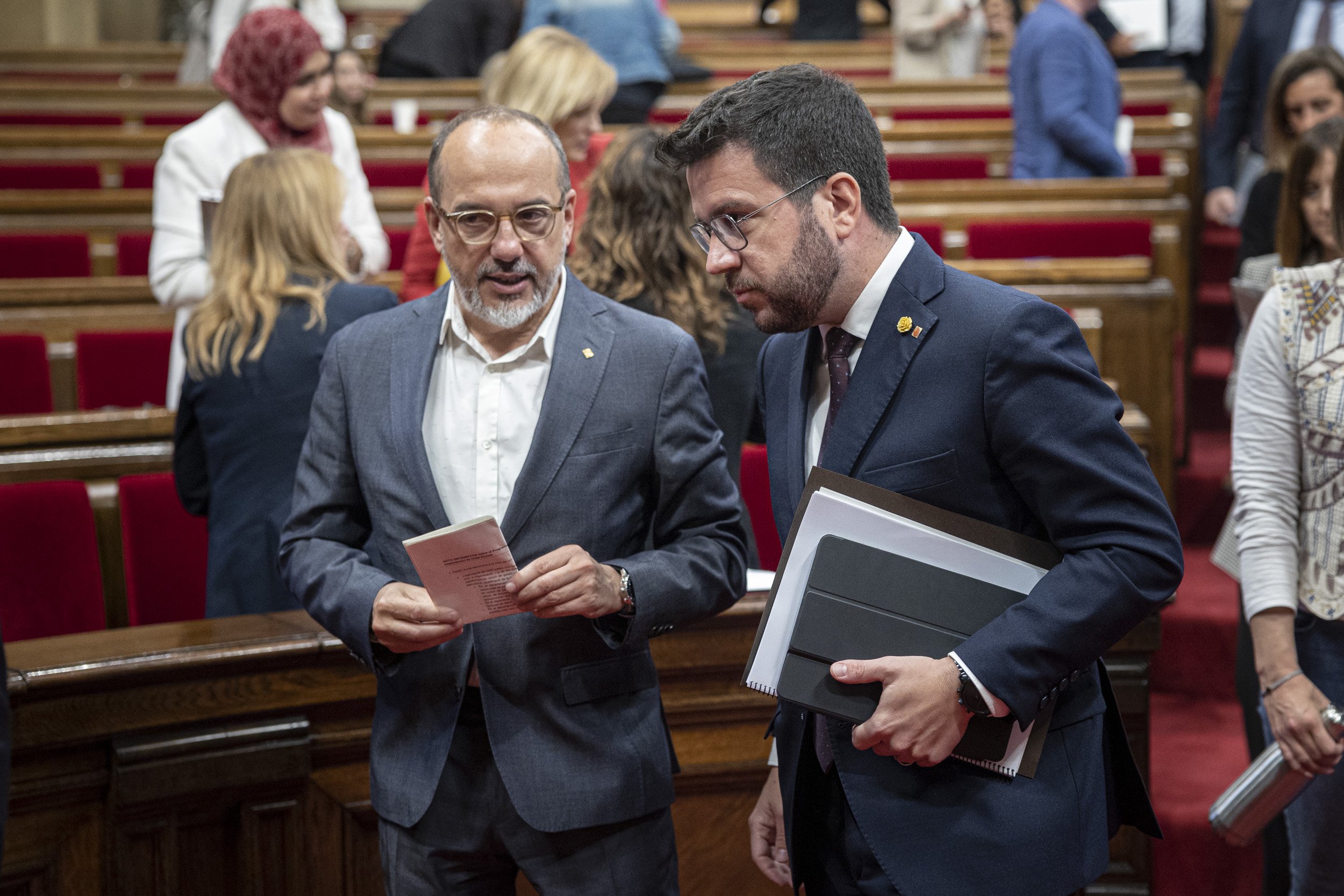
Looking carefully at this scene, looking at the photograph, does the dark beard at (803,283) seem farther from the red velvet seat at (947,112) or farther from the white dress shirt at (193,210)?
the red velvet seat at (947,112)

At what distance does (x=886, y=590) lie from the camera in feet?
3.94

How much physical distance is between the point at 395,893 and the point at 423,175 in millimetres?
4028

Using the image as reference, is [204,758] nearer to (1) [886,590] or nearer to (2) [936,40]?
(1) [886,590]

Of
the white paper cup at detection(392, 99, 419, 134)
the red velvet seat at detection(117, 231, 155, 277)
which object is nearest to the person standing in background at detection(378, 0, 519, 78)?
the white paper cup at detection(392, 99, 419, 134)

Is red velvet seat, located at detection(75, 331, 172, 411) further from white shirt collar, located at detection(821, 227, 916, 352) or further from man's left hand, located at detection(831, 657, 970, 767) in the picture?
man's left hand, located at detection(831, 657, 970, 767)

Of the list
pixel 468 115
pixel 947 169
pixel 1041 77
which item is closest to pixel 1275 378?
pixel 468 115

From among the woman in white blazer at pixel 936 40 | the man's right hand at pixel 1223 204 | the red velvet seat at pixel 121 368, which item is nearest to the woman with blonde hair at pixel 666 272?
the red velvet seat at pixel 121 368

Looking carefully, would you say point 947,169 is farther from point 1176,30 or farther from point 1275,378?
point 1275,378

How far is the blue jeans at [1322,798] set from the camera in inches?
67.5

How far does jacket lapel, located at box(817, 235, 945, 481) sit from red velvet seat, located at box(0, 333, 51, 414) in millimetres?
2696

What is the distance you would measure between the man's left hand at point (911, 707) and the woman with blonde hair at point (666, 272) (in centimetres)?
113

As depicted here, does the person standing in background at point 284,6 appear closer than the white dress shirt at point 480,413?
No

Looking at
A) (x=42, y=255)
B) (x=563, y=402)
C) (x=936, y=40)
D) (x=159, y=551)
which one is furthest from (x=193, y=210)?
(x=936, y=40)

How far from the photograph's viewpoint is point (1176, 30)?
7031 millimetres
